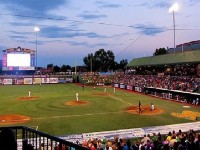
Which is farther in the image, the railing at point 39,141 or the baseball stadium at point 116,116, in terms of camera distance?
the baseball stadium at point 116,116

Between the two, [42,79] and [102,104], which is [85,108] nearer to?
[102,104]

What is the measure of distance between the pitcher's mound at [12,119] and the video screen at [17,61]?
4863 cm

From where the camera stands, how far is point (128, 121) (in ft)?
84.8

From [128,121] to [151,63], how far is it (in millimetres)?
38855

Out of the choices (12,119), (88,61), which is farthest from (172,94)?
(88,61)

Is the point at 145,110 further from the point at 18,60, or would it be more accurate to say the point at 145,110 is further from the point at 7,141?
the point at 18,60

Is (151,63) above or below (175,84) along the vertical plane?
above

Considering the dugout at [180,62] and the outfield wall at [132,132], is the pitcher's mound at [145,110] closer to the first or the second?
the outfield wall at [132,132]

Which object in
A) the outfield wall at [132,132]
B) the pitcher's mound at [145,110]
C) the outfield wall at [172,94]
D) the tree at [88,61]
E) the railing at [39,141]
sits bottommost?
the outfield wall at [132,132]

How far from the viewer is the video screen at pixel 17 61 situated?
7412cm

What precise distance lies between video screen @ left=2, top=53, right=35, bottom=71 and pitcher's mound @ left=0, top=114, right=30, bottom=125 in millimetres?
48632

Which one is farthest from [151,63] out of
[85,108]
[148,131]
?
[148,131]

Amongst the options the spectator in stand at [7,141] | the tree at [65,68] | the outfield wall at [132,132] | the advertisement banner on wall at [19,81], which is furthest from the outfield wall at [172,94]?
the tree at [65,68]

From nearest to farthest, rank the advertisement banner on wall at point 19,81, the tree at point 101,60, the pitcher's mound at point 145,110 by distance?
the pitcher's mound at point 145,110, the advertisement banner on wall at point 19,81, the tree at point 101,60
